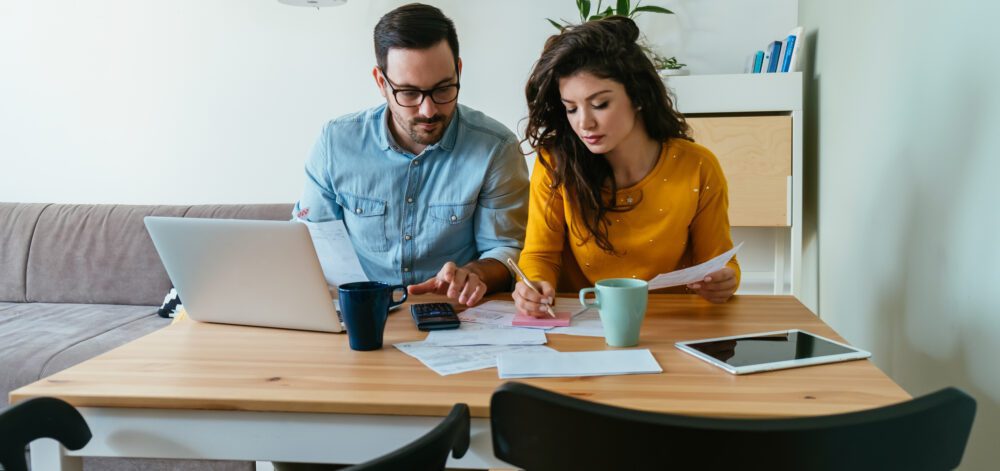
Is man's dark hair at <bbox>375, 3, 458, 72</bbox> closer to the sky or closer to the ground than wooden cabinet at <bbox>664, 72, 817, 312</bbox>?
closer to the sky

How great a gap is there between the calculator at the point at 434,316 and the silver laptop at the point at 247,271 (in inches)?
5.3

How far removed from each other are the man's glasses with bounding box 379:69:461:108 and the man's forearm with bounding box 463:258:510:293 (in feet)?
1.24

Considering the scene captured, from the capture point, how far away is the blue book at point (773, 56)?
9.39ft

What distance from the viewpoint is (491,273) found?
1699mm

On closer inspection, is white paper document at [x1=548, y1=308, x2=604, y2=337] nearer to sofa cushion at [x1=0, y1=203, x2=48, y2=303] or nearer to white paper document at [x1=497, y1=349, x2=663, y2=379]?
white paper document at [x1=497, y1=349, x2=663, y2=379]

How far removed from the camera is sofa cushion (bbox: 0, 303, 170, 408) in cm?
222

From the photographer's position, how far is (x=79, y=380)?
102cm

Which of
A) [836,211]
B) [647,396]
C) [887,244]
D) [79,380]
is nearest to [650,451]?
[647,396]

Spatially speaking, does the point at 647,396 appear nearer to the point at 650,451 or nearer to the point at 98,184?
the point at 650,451

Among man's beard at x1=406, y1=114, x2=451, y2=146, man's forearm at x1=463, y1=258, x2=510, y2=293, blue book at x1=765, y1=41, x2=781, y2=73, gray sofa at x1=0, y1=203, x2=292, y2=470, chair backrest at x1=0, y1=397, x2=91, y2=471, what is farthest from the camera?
blue book at x1=765, y1=41, x2=781, y2=73

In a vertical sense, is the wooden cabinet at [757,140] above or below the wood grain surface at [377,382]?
above

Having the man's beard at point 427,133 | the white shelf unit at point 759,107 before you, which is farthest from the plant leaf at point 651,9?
the man's beard at point 427,133

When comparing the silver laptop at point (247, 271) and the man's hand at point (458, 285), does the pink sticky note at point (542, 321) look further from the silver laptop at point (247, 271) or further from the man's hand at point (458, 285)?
the silver laptop at point (247, 271)

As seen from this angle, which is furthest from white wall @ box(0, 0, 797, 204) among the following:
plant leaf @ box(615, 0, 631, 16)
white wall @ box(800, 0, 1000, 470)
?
white wall @ box(800, 0, 1000, 470)
